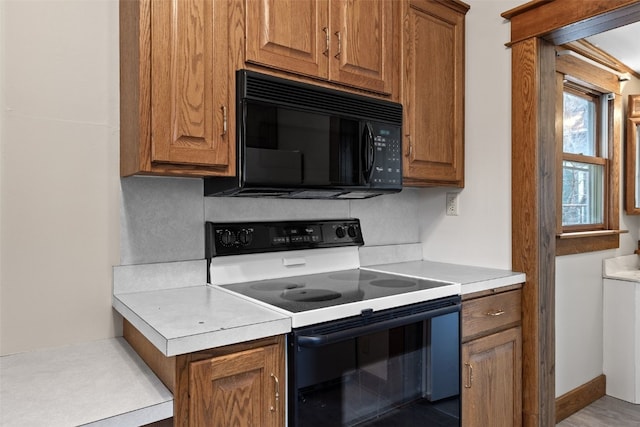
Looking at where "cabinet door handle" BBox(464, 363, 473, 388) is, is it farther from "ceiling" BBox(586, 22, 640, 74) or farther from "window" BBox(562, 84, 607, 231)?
"ceiling" BBox(586, 22, 640, 74)

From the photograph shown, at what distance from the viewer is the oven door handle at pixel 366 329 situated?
119 centimetres

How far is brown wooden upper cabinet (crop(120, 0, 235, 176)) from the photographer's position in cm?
127

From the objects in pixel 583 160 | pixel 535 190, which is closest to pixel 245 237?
pixel 535 190

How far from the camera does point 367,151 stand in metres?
1.70

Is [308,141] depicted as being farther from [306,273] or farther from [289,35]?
[306,273]

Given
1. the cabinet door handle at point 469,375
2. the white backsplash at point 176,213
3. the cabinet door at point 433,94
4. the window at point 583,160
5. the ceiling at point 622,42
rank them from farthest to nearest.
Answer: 1. the window at point 583,160
2. the ceiling at point 622,42
3. the cabinet door at point 433,94
4. the cabinet door handle at point 469,375
5. the white backsplash at point 176,213

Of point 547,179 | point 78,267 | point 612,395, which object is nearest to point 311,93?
point 78,267

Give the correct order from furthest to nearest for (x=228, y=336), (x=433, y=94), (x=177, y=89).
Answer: (x=433, y=94) < (x=177, y=89) < (x=228, y=336)

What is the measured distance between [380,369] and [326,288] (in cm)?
35

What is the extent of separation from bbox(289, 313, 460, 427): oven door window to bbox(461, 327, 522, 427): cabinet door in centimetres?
8

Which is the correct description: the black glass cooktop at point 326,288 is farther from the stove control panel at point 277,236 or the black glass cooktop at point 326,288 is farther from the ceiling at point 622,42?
the ceiling at point 622,42

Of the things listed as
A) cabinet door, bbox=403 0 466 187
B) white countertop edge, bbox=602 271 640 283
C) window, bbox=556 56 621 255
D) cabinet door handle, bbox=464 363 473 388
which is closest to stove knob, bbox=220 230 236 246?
cabinet door, bbox=403 0 466 187

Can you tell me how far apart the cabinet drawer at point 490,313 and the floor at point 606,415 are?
0.96 metres

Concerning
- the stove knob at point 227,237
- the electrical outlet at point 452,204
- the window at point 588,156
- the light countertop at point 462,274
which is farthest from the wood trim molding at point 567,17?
the stove knob at point 227,237
